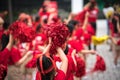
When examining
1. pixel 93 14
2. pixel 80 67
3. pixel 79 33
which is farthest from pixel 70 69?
pixel 93 14

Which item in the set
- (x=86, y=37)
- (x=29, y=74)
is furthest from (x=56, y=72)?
(x=86, y=37)

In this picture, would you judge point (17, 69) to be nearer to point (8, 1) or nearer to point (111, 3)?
point (111, 3)

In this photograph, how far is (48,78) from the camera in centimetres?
284

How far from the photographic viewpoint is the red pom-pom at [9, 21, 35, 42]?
13.4ft

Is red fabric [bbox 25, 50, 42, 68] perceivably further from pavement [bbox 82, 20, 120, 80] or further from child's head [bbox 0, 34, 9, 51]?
pavement [bbox 82, 20, 120, 80]

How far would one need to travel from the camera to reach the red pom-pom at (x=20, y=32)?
410cm

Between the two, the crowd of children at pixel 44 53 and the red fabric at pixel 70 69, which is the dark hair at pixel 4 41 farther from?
the red fabric at pixel 70 69

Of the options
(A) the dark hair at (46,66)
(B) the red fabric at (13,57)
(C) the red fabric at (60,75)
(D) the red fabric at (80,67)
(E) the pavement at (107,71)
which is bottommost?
(E) the pavement at (107,71)

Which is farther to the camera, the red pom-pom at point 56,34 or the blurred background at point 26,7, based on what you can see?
the blurred background at point 26,7

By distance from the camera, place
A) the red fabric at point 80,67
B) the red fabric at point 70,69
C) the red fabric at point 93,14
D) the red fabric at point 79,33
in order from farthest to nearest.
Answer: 1. the red fabric at point 93,14
2. the red fabric at point 79,33
3. the red fabric at point 80,67
4. the red fabric at point 70,69

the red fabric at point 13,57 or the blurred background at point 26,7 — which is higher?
the blurred background at point 26,7

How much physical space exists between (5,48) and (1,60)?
0.58 ft

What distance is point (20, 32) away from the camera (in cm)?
420

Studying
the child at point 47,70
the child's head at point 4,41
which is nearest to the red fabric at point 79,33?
the child's head at point 4,41
